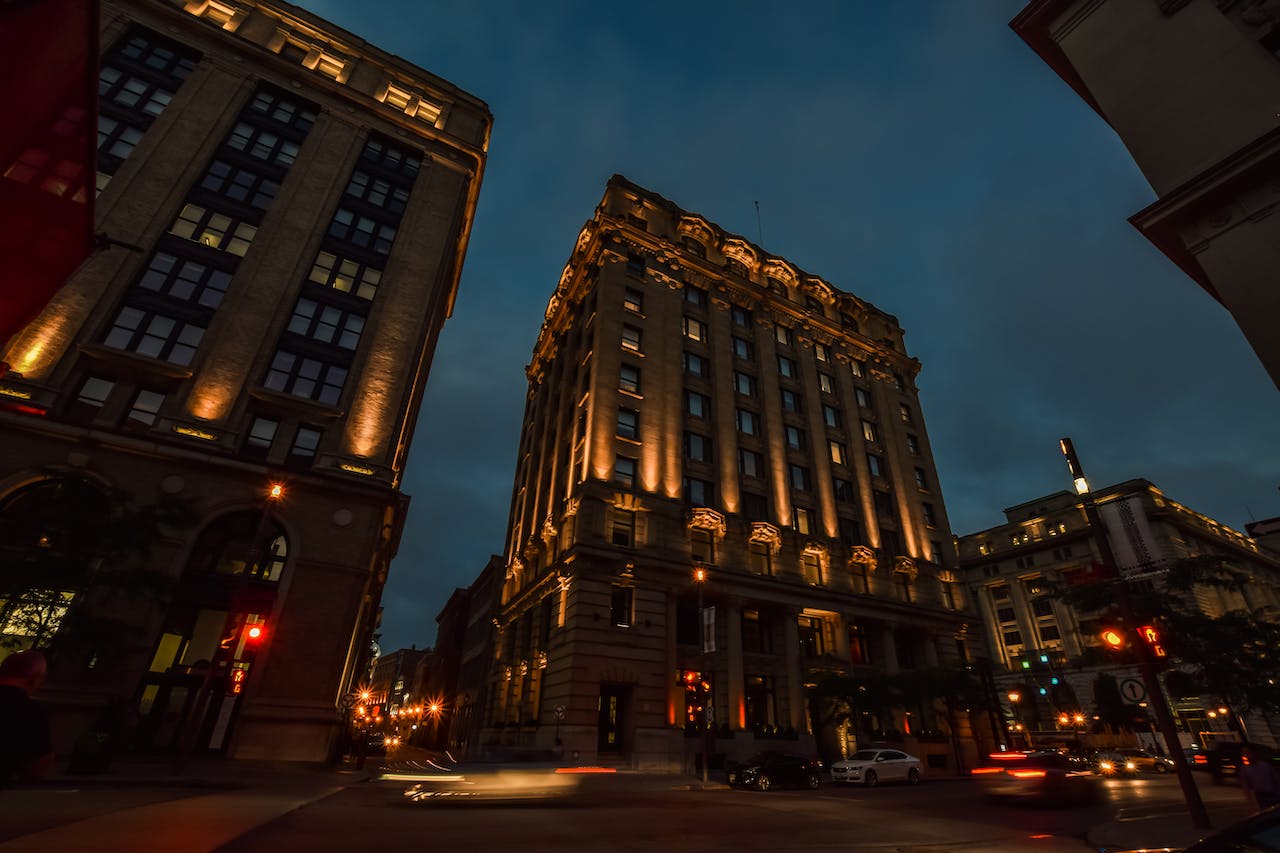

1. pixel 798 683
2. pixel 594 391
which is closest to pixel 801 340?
pixel 594 391

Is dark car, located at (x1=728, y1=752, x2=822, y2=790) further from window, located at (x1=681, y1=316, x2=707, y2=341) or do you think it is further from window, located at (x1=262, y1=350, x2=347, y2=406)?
window, located at (x1=681, y1=316, x2=707, y2=341)

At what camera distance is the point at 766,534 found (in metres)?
37.0

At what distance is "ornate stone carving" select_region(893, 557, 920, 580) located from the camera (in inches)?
1679

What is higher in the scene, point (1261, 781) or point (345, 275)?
point (345, 275)

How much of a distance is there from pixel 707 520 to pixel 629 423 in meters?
8.06

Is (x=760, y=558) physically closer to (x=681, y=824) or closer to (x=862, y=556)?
(x=862, y=556)

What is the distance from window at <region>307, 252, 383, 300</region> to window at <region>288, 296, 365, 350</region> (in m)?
1.50

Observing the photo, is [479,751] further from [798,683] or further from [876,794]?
[876,794]

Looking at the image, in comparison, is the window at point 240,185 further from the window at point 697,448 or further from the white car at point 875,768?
the white car at point 875,768

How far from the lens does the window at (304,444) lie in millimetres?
27212

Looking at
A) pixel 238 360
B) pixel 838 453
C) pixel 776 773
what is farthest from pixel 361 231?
pixel 838 453

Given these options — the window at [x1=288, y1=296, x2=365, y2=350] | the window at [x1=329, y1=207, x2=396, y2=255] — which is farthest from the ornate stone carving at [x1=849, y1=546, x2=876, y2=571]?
the window at [x1=329, y1=207, x2=396, y2=255]

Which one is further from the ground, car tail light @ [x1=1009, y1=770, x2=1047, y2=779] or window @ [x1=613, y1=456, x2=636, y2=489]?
window @ [x1=613, y1=456, x2=636, y2=489]

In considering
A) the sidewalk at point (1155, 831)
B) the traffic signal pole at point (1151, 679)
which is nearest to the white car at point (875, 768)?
the sidewalk at point (1155, 831)
